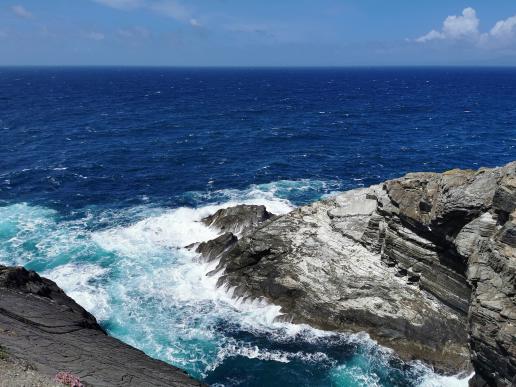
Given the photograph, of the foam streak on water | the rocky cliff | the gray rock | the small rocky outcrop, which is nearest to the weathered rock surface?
the foam streak on water

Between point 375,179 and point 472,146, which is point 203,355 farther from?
point 472,146

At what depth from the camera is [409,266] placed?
3894 cm

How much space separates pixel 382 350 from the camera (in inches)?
1446

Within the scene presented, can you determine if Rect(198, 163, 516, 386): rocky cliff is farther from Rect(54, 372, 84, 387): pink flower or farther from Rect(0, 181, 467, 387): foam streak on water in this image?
Rect(54, 372, 84, 387): pink flower

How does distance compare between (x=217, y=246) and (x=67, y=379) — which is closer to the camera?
(x=67, y=379)

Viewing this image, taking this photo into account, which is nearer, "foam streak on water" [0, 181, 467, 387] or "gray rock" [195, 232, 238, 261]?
"foam streak on water" [0, 181, 467, 387]

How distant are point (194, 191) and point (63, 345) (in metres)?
44.6

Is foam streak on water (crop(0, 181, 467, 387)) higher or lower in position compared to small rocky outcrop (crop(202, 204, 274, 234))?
lower

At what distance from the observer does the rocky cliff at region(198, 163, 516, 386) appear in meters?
28.8

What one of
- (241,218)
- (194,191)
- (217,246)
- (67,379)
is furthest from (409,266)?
(194,191)

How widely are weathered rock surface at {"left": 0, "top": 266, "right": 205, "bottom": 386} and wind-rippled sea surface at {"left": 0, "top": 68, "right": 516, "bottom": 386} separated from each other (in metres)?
6.61

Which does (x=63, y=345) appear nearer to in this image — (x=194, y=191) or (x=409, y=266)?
(x=409, y=266)

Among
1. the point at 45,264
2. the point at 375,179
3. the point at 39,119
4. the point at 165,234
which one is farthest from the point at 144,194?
the point at 39,119

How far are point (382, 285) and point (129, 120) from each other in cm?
10225
